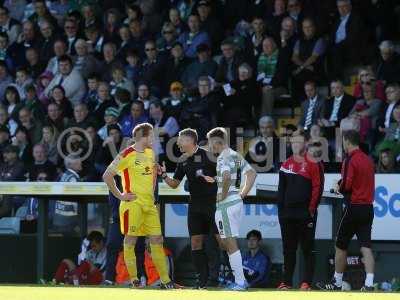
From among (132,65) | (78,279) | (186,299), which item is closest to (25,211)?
(78,279)

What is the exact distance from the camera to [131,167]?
48.5 feet

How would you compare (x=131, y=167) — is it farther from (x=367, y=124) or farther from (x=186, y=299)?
(x=367, y=124)

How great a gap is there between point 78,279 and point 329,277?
3.52 m

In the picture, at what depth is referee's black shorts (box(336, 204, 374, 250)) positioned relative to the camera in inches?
571

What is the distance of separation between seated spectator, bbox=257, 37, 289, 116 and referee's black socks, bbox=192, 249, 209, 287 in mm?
6006

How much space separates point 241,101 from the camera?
66.2 feet

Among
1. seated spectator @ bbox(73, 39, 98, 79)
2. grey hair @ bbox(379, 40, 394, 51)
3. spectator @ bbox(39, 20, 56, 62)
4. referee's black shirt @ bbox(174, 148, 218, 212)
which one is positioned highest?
spectator @ bbox(39, 20, 56, 62)

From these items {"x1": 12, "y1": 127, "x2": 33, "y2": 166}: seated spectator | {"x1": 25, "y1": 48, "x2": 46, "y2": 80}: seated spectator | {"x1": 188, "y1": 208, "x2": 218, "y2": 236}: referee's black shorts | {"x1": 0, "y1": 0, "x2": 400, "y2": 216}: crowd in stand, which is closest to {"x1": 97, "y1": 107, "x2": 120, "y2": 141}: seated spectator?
{"x1": 0, "y1": 0, "x2": 400, "y2": 216}: crowd in stand

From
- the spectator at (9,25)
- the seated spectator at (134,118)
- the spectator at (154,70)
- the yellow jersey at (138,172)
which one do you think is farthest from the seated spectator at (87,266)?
the spectator at (9,25)

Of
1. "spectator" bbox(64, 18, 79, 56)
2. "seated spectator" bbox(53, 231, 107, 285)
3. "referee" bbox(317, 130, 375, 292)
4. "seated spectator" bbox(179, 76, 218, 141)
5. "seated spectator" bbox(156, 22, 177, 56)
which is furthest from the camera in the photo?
"spectator" bbox(64, 18, 79, 56)

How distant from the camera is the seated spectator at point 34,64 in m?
24.3

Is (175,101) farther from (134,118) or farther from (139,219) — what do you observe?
(139,219)

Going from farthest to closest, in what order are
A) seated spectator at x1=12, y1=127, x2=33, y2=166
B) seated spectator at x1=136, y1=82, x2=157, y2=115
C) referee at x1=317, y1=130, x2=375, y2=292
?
seated spectator at x1=12, y1=127, x2=33, y2=166
seated spectator at x1=136, y1=82, x2=157, y2=115
referee at x1=317, y1=130, x2=375, y2=292

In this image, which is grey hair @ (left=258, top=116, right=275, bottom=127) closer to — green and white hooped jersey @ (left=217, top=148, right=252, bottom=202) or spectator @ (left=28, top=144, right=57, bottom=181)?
spectator @ (left=28, top=144, right=57, bottom=181)
